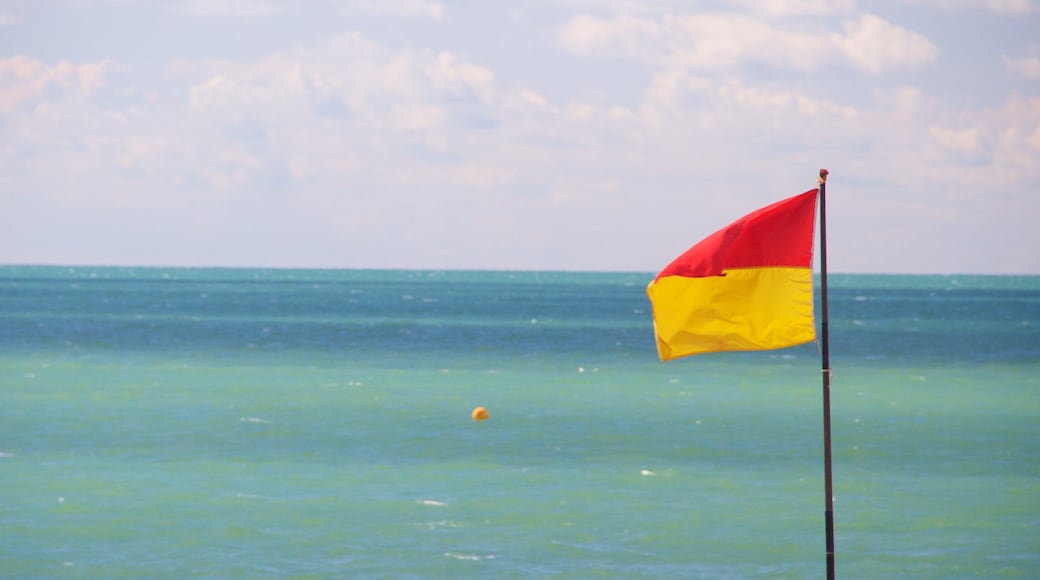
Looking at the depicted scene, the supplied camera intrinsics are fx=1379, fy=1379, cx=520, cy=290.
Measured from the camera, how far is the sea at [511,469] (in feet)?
62.7

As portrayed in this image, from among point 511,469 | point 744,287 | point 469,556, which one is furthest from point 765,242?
point 511,469

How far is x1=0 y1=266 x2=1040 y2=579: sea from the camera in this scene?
1911 cm

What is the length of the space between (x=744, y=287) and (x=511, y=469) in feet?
47.6

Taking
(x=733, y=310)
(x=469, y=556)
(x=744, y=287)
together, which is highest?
(x=744, y=287)

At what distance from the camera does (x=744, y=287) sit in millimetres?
12711

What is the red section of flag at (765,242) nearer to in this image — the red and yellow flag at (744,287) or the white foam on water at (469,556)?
the red and yellow flag at (744,287)

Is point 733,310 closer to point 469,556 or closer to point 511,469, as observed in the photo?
point 469,556

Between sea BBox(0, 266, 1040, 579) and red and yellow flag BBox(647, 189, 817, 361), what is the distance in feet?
20.5

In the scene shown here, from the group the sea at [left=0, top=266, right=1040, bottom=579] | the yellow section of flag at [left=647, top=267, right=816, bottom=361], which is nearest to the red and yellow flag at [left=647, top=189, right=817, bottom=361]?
the yellow section of flag at [left=647, top=267, right=816, bottom=361]

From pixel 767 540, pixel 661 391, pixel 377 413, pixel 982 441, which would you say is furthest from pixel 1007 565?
pixel 661 391

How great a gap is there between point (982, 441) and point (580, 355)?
1289 inches

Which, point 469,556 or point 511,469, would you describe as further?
point 511,469

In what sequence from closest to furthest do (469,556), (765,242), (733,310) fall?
(765,242) < (733,310) < (469,556)

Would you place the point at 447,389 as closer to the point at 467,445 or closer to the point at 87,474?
the point at 467,445
